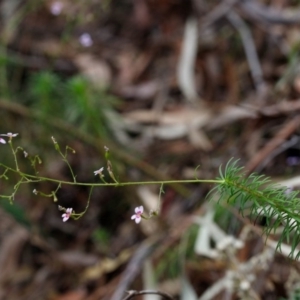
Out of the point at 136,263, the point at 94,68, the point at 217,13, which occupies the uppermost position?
the point at 217,13

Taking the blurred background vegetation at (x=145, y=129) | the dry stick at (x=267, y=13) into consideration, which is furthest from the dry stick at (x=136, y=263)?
the dry stick at (x=267, y=13)

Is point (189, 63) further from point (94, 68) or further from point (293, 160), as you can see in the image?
point (293, 160)

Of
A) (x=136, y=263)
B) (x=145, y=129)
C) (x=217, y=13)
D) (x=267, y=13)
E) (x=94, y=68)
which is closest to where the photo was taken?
(x=136, y=263)

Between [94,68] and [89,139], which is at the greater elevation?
[94,68]

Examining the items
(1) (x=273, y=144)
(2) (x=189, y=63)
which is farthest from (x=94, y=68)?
(1) (x=273, y=144)

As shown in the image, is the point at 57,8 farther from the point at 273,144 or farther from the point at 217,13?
the point at 273,144

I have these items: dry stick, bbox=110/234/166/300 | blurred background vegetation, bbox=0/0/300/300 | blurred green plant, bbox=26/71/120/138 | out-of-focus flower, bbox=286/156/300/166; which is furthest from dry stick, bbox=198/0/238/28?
dry stick, bbox=110/234/166/300

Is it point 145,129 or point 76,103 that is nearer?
point 76,103

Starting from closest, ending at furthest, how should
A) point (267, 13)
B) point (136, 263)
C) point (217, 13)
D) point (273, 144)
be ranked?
point (136, 263), point (273, 144), point (267, 13), point (217, 13)
